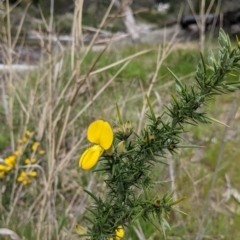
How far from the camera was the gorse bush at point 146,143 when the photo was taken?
0.73m

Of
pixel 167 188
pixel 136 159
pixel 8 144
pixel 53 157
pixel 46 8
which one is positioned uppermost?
pixel 136 159

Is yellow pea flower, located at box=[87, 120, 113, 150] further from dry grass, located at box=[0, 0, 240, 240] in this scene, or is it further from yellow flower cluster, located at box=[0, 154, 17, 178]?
yellow flower cluster, located at box=[0, 154, 17, 178]

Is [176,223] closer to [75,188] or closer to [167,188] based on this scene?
[167,188]

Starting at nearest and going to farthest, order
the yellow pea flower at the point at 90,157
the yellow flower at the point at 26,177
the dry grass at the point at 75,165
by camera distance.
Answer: the yellow pea flower at the point at 90,157 → the dry grass at the point at 75,165 → the yellow flower at the point at 26,177

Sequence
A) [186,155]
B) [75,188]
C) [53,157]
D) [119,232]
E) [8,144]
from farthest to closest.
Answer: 1. [8,144]
2. [186,155]
3. [75,188]
4. [53,157]
5. [119,232]

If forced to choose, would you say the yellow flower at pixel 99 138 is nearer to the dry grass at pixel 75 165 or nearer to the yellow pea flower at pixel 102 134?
the yellow pea flower at pixel 102 134

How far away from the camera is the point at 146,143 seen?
2.57ft

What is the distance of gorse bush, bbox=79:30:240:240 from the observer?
73 centimetres

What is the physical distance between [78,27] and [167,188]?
2.56 ft

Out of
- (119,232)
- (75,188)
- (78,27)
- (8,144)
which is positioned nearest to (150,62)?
(8,144)

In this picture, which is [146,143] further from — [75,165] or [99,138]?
[75,165]

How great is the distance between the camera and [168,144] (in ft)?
2.62

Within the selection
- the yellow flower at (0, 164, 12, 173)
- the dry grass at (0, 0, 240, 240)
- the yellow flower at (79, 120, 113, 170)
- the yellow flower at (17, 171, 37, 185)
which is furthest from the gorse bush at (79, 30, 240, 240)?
the yellow flower at (0, 164, 12, 173)

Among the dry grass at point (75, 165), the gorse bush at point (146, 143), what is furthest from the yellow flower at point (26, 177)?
the gorse bush at point (146, 143)
